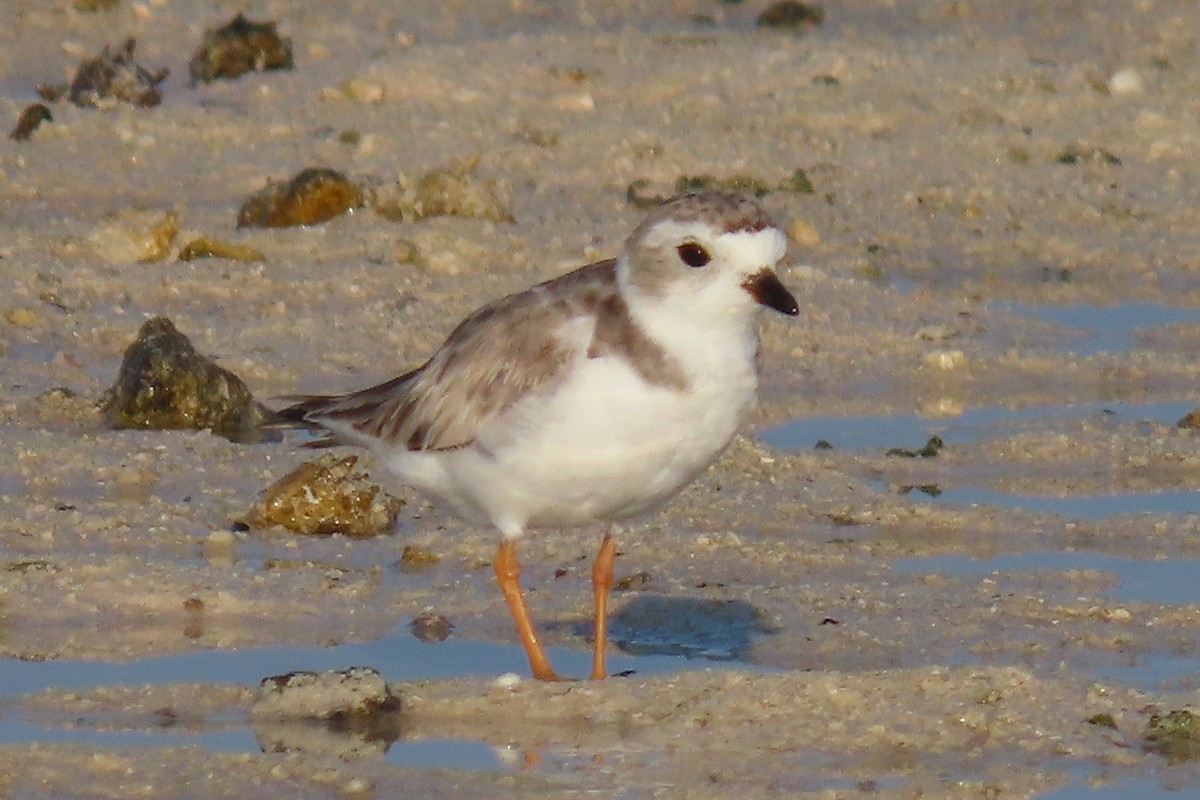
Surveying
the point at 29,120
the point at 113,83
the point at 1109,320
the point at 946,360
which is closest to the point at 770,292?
the point at 946,360

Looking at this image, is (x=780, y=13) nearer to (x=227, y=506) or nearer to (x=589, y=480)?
(x=227, y=506)

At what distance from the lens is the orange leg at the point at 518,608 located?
19.0 feet

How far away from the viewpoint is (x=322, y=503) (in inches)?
271

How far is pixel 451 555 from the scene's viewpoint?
269 inches

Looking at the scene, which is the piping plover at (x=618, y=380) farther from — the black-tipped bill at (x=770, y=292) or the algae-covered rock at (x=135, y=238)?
the algae-covered rock at (x=135, y=238)

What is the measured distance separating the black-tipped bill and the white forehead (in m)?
0.03

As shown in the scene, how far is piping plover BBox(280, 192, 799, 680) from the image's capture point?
17.8ft

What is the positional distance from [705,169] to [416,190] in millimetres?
1627

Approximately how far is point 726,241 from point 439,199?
4.86m

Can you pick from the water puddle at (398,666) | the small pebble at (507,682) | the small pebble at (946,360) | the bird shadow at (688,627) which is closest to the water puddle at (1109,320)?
the small pebble at (946,360)

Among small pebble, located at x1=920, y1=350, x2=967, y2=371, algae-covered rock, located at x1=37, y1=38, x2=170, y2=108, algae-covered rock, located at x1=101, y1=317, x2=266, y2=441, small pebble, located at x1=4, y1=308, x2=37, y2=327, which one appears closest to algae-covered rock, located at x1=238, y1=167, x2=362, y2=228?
small pebble, located at x1=4, y1=308, x2=37, y2=327

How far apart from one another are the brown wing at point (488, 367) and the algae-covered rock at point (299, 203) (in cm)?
383

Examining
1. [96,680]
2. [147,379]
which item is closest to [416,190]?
[147,379]

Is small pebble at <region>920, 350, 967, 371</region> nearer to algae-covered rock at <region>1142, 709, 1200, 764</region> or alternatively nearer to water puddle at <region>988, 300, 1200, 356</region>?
water puddle at <region>988, 300, 1200, 356</region>
